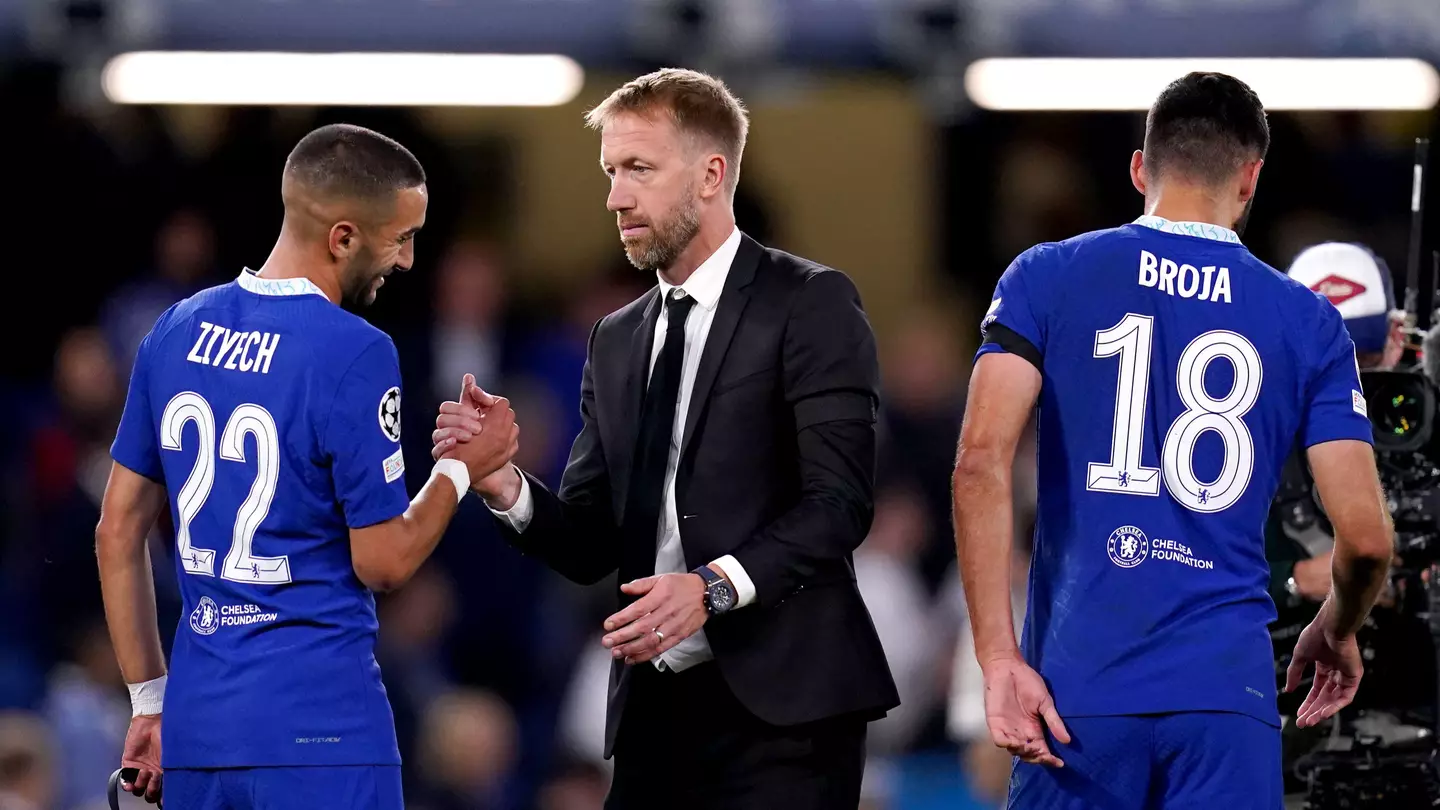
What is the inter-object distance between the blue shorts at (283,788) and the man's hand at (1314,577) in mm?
2249

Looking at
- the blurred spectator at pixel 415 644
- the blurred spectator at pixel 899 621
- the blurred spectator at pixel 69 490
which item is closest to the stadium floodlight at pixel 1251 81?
the blurred spectator at pixel 899 621

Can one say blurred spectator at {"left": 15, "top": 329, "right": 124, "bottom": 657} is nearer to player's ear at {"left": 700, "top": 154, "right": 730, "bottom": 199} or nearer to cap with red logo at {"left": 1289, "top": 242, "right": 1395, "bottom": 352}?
player's ear at {"left": 700, "top": 154, "right": 730, "bottom": 199}

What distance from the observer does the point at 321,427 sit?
3334 millimetres

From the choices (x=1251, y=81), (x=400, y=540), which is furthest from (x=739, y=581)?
(x=1251, y=81)

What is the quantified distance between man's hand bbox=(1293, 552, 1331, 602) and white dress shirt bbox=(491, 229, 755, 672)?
1596 millimetres

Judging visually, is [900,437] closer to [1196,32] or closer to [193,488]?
[1196,32]

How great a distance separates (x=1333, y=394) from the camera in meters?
3.35

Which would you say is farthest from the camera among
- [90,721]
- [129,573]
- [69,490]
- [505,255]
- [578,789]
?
[505,255]

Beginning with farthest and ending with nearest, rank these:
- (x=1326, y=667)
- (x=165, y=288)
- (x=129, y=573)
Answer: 1. (x=165, y=288)
2. (x=1326, y=667)
3. (x=129, y=573)

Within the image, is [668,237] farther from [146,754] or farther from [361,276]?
[146,754]

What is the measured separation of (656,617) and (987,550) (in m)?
0.61

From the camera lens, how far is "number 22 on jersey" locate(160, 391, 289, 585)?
333 cm

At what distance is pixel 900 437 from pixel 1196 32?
2297 millimetres

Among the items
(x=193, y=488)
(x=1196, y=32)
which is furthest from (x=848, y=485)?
(x=1196, y=32)
